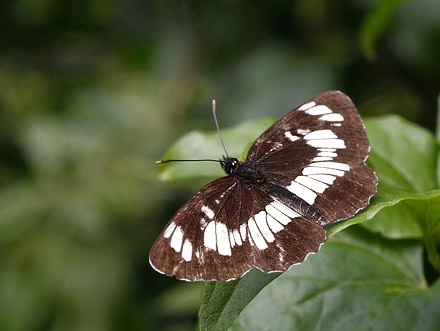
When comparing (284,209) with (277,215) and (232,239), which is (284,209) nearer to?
(277,215)

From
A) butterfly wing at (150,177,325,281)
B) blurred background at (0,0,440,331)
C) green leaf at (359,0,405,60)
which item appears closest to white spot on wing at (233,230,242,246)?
butterfly wing at (150,177,325,281)

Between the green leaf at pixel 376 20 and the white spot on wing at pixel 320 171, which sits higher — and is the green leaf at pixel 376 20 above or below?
above

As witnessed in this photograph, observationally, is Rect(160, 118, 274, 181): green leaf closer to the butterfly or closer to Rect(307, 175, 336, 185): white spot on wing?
the butterfly

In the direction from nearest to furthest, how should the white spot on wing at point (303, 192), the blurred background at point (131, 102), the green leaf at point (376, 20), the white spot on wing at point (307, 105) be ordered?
1. the white spot on wing at point (303, 192)
2. the white spot on wing at point (307, 105)
3. the green leaf at point (376, 20)
4. the blurred background at point (131, 102)

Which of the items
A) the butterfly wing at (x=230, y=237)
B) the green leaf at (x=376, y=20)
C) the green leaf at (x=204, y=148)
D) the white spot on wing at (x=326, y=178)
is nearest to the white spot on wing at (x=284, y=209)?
the butterfly wing at (x=230, y=237)

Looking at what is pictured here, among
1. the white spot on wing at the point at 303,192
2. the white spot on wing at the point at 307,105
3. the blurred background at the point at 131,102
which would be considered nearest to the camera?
the white spot on wing at the point at 303,192

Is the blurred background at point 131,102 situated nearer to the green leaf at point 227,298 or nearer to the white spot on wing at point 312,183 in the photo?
the white spot on wing at point 312,183

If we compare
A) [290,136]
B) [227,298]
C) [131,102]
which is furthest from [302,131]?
[131,102]
